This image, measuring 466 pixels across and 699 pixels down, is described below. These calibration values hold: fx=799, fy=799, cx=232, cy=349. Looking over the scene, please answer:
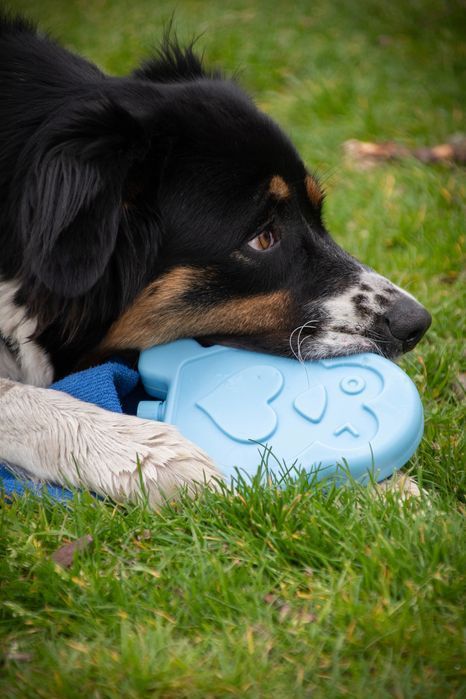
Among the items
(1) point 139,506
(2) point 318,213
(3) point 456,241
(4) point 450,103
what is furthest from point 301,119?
(1) point 139,506

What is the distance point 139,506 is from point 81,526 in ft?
0.63

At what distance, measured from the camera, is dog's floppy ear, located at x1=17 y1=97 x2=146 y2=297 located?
2564 millimetres

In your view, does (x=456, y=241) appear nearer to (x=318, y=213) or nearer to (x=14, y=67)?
(x=318, y=213)

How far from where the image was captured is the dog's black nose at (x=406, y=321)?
301 centimetres

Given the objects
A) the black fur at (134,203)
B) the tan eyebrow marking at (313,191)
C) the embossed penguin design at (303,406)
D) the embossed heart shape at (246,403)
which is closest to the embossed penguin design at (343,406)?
the embossed penguin design at (303,406)

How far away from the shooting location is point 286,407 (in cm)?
276

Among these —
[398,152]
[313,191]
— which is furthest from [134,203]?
[398,152]

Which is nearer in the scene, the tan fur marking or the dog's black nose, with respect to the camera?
the tan fur marking

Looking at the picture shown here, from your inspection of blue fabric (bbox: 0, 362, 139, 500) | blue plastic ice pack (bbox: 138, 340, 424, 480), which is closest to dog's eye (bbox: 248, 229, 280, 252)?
blue plastic ice pack (bbox: 138, 340, 424, 480)

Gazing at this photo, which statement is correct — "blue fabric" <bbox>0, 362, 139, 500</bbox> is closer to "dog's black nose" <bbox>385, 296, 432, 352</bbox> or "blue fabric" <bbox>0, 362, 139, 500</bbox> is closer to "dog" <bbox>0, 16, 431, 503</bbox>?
"dog" <bbox>0, 16, 431, 503</bbox>

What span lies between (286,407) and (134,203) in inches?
35.7

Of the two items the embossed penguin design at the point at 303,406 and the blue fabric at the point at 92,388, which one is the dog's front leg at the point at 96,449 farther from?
the embossed penguin design at the point at 303,406

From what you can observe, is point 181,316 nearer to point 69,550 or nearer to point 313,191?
point 313,191

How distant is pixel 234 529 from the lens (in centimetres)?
247
